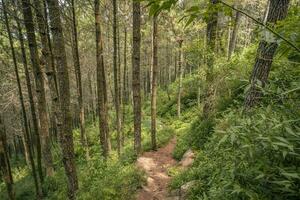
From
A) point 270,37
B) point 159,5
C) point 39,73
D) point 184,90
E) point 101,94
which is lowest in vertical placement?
point 184,90

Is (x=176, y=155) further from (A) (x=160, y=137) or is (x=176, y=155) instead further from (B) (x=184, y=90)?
(B) (x=184, y=90)

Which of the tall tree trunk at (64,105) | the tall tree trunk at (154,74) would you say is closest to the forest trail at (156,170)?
the tall tree trunk at (154,74)

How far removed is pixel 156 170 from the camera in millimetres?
9305

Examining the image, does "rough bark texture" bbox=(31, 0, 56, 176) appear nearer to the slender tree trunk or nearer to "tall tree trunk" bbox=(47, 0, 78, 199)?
the slender tree trunk

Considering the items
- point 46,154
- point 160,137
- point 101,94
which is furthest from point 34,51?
point 160,137

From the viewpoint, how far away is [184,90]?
70.7 ft

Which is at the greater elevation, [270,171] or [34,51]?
[34,51]

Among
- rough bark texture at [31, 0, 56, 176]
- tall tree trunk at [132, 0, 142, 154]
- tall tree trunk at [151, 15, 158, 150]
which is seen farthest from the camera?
tall tree trunk at [151, 15, 158, 150]

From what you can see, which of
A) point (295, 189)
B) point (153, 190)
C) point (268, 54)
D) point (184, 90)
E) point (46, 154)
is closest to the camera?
point (295, 189)

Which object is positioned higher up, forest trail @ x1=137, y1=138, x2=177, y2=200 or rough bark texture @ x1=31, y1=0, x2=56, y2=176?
rough bark texture @ x1=31, y1=0, x2=56, y2=176

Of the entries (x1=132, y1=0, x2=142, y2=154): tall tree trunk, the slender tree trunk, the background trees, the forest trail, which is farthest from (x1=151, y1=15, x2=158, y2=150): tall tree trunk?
the slender tree trunk

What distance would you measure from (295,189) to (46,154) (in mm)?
9991

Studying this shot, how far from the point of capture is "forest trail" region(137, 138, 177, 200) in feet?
24.0

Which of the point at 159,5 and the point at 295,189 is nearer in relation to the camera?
the point at 159,5
